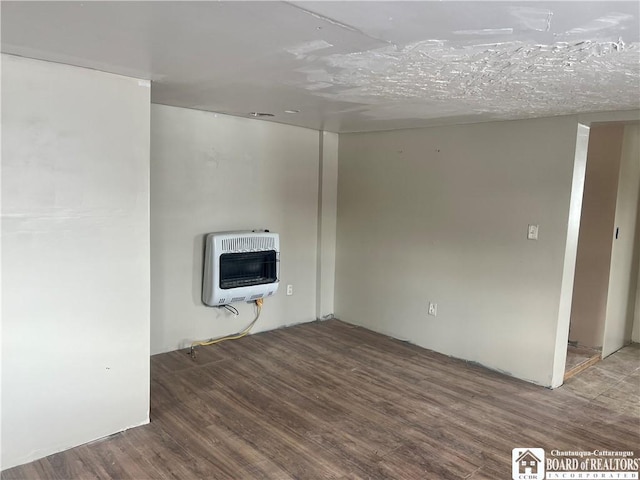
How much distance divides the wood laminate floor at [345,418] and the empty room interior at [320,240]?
19 millimetres

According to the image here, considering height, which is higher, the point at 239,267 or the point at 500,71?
the point at 500,71

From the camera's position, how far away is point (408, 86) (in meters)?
2.44

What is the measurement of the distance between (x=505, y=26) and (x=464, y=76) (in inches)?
26.7

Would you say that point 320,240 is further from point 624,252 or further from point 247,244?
point 624,252

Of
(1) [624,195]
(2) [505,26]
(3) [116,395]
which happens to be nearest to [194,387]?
(3) [116,395]

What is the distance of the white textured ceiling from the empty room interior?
0.05 feet

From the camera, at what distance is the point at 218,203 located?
13.1ft

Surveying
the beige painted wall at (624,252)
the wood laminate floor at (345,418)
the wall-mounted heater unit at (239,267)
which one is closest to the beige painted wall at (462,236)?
the wood laminate floor at (345,418)

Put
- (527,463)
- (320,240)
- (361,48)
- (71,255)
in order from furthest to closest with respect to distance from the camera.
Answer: (320,240) < (527,463) < (71,255) < (361,48)

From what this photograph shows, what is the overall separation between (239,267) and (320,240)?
3.51 feet

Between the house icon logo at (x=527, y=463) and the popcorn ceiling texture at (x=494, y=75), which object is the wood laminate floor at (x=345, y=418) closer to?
the house icon logo at (x=527, y=463)

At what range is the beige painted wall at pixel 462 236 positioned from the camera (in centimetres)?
334

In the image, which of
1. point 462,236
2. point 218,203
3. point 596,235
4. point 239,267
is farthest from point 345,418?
point 596,235

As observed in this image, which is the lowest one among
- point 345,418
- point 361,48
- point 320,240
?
point 345,418
